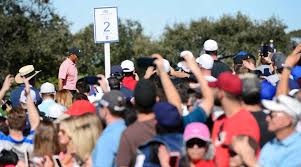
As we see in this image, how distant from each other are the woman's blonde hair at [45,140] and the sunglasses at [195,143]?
1.89 metres

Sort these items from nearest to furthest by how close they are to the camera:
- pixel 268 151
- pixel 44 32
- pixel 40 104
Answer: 1. pixel 268 151
2. pixel 40 104
3. pixel 44 32

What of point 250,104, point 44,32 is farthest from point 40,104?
point 44,32

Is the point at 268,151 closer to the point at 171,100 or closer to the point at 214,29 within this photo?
the point at 171,100

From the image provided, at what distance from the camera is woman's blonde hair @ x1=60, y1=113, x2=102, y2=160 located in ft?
23.7

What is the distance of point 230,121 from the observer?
657 cm

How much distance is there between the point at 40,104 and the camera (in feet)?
38.1

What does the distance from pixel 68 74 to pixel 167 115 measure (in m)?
8.11

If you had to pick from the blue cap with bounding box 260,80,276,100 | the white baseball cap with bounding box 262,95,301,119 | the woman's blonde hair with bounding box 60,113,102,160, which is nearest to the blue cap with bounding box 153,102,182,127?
the white baseball cap with bounding box 262,95,301,119

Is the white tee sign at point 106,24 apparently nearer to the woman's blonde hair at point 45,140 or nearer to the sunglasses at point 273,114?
the woman's blonde hair at point 45,140

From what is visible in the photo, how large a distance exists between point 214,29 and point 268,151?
Answer: 239 ft

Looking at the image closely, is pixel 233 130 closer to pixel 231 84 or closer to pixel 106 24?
pixel 231 84

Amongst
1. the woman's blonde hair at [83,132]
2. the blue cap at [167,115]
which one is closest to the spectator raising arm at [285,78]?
the blue cap at [167,115]

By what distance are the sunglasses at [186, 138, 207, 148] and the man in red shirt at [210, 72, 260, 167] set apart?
14 centimetres

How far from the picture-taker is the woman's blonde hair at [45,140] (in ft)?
25.9
